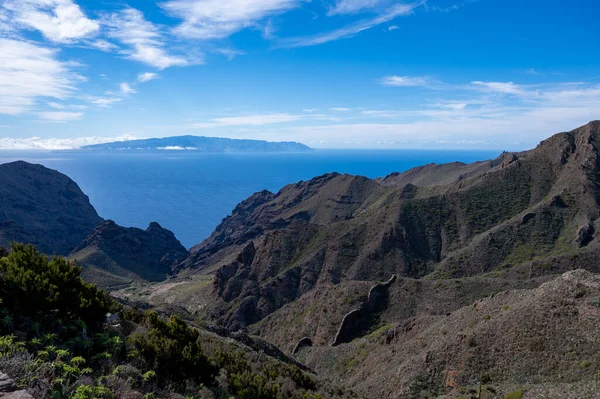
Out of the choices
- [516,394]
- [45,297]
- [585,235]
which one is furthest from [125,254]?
[516,394]

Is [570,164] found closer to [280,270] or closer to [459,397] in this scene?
[280,270]

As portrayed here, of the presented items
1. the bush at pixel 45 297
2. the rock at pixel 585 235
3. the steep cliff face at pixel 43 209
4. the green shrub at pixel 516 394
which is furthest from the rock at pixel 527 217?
the steep cliff face at pixel 43 209

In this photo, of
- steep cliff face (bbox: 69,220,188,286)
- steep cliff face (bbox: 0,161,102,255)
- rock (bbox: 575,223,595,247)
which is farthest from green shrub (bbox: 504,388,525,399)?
steep cliff face (bbox: 0,161,102,255)

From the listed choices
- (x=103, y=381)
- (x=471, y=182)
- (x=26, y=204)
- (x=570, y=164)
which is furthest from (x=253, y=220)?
(x=103, y=381)

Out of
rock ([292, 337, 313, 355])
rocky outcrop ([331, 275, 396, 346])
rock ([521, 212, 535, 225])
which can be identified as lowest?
rock ([292, 337, 313, 355])

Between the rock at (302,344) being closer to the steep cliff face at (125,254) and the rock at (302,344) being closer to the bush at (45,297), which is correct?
the bush at (45,297)

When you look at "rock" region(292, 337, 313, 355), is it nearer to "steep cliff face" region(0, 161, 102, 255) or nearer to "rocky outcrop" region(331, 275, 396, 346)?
"rocky outcrop" region(331, 275, 396, 346)
